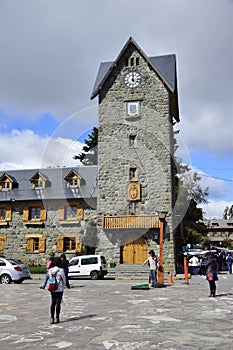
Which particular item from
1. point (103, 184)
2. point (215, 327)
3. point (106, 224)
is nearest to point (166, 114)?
Result: point (103, 184)

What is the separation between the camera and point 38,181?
37.8m

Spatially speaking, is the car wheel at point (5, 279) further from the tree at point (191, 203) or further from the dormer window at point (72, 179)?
the tree at point (191, 203)

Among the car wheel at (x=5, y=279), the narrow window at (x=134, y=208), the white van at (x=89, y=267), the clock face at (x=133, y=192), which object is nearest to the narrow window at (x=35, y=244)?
the white van at (x=89, y=267)

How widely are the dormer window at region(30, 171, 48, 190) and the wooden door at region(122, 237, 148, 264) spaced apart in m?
10.6

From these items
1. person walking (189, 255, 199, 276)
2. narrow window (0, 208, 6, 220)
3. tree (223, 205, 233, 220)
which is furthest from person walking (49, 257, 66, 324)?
tree (223, 205, 233, 220)

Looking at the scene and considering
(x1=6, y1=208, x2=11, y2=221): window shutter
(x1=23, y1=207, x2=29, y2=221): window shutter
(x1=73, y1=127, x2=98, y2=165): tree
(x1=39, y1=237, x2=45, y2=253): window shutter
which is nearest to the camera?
(x1=39, y1=237, x2=45, y2=253): window shutter

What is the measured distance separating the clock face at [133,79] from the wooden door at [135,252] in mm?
12651

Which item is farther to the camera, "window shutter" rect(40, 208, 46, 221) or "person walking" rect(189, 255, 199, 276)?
"window shutter" rect(40, 208, 46, 221)

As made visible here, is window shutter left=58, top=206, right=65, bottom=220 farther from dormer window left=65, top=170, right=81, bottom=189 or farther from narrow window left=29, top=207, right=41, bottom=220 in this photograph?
dormer window left=65, top=170, right=81, bottom=189

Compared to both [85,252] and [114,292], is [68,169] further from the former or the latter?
[114,292]

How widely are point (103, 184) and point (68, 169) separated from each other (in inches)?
267

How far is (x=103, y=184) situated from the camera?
3284 cm

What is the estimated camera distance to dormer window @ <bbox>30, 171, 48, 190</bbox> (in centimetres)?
3750

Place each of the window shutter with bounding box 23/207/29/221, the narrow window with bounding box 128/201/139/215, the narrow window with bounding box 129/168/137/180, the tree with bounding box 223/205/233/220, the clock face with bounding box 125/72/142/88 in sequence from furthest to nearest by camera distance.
A: the tree with bounding box 223/205/233/220 < the window shutter with bounding box 23/207/29/221 < the clock face with bounding box 125/72/142/88 < the narrow window with bounding box 129/168/137/180 < the narrow window with bounding box 128/201/139/215
